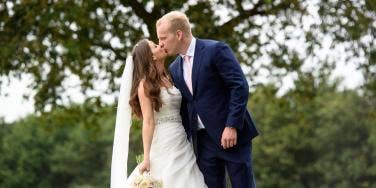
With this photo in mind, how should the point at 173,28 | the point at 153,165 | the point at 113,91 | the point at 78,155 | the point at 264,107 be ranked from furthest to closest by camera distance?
the point at 78,155
the point at 264,107
the point at 113,91
the point at 153,165
the point at 173,28

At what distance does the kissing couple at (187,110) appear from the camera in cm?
657

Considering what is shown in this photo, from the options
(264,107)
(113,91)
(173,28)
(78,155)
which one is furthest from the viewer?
(78,155)

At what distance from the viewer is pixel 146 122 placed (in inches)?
275

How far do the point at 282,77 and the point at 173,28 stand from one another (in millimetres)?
9893

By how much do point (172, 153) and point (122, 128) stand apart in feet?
1.56

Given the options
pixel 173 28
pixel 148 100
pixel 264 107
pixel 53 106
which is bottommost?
pixel 264 107

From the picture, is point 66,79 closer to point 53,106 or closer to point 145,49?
point 53,106

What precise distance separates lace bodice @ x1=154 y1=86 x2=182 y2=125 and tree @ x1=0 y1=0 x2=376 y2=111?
7188mm

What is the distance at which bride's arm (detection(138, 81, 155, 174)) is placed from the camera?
6.95 meters

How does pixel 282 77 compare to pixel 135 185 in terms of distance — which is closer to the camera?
pixel 135 185

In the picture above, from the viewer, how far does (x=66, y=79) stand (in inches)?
651

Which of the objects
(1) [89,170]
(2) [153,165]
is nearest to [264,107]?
(1) [89,170]

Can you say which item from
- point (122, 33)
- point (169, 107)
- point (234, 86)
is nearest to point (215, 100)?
point (234, 86)

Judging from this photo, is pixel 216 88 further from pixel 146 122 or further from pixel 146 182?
pixel 146 182
